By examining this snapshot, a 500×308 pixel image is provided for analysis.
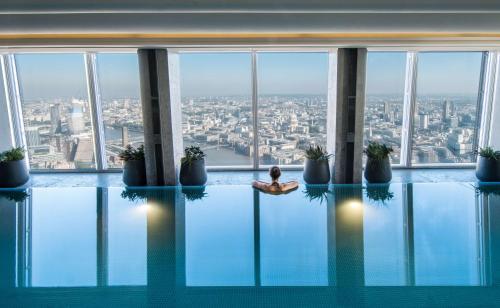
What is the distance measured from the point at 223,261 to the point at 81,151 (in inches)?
233

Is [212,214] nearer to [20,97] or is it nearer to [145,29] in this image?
[145,29]

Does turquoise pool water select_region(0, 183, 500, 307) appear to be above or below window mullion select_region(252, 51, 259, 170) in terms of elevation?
below

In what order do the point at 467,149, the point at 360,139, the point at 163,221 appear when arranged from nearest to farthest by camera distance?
1. the point at 163,221
2. the point at 360,139
3. the point at 467,149

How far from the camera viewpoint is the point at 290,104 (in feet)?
31.5

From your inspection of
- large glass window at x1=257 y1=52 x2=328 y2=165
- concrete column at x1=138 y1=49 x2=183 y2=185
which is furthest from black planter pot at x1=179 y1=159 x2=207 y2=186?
large glass window at x1=257 y1=52 x2=328 y2=165

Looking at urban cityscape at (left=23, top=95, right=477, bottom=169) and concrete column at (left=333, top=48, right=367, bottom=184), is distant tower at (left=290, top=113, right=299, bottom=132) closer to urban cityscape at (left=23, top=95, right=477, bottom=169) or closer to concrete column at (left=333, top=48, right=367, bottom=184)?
urban cityscape at (left=23, top=95, right=477, bottom=169)

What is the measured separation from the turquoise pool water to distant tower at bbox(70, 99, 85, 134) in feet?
6.66

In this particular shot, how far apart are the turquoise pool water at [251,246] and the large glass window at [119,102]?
6.18 ft

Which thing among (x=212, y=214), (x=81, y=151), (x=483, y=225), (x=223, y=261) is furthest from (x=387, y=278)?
(x=81, y=151)

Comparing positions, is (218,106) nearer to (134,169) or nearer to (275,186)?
(134,169)

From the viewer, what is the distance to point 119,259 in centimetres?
499

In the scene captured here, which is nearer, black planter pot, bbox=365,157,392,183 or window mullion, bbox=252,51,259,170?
black planter pot, bbox=365,157,392,183

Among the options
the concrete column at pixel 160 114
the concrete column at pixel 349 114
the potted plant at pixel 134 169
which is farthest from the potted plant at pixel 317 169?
the potted plant at pixel 134 169

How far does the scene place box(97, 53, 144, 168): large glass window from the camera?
9.03 m
